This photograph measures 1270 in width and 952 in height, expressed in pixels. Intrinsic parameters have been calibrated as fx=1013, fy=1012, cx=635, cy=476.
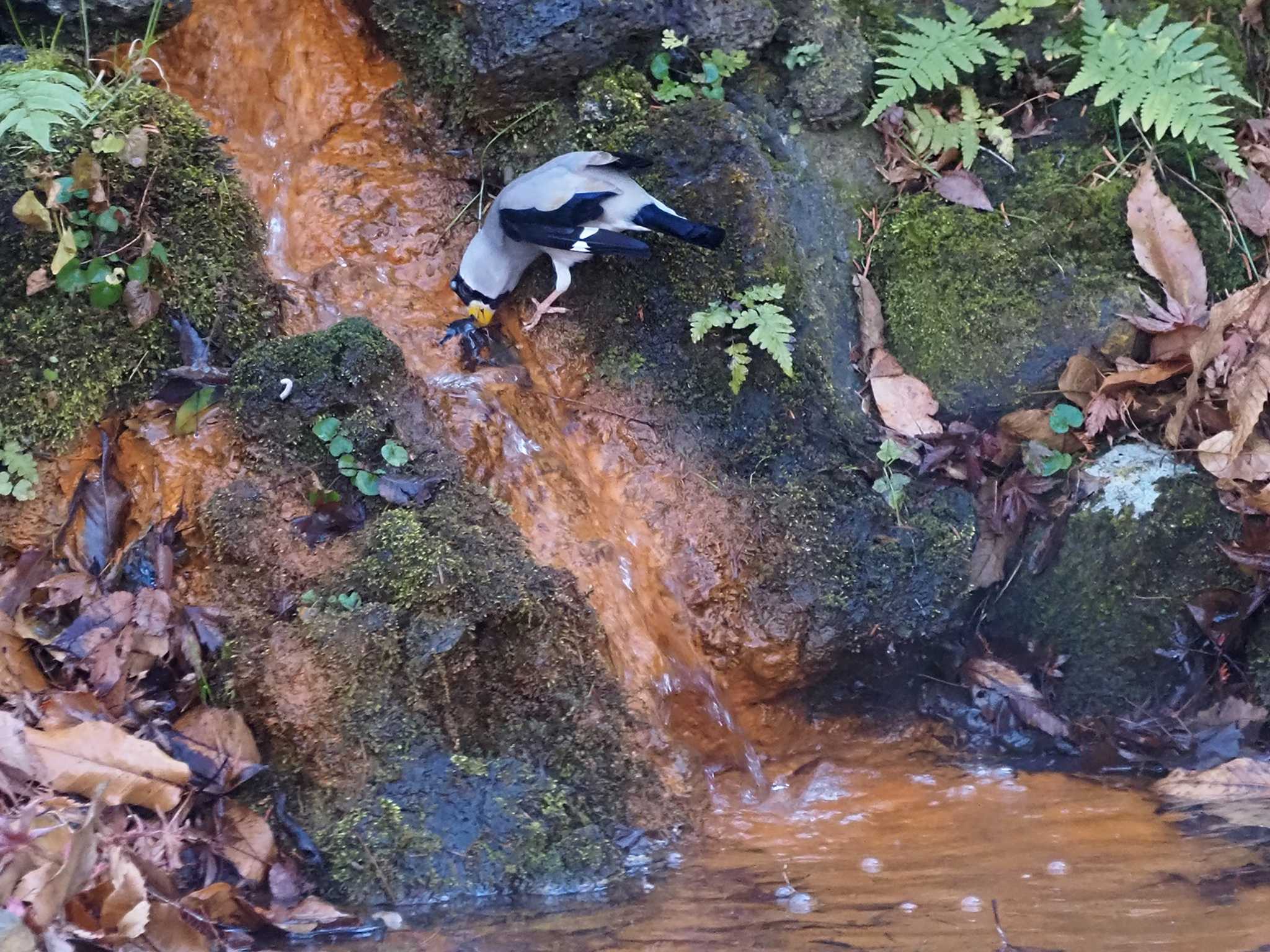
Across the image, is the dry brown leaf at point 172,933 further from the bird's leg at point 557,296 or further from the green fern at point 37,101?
the bird's leg at point 557,296

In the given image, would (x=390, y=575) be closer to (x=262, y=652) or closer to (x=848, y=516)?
(x=262, y=652)

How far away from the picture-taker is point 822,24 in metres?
4.50

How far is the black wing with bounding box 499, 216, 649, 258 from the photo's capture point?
13.2 ft

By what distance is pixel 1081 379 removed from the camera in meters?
4.13

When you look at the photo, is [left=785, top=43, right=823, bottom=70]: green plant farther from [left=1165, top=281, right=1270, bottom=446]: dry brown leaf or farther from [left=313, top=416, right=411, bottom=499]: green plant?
[left=313, top=416, right=411, bottom=499]: green plant

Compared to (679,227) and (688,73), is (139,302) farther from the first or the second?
(688,73)

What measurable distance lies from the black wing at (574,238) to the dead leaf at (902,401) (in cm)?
110

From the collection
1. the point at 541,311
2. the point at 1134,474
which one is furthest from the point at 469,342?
the point at 1134,474

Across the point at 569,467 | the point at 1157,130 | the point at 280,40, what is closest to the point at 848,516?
the point at 569,467

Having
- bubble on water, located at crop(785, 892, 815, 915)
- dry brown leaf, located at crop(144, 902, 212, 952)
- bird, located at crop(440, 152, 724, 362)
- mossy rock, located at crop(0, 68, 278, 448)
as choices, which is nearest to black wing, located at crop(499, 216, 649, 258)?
bird, located at crop(440, 152, 724, 362)

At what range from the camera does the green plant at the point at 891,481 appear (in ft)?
13.0

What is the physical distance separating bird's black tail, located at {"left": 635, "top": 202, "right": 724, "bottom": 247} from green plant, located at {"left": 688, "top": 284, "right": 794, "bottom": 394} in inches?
9.7

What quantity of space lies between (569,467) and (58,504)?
1916mm

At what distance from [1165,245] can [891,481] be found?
5.26 feet
